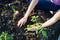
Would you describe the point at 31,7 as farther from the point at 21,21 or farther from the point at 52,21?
the point at 52,21

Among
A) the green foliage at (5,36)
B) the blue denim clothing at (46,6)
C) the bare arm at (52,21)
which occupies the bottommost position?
the green foliage at (5,36)

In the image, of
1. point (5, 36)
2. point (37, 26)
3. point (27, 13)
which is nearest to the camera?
point (5, 36)

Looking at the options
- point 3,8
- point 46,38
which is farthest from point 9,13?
point 46,38

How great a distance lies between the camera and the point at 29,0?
3.86 m

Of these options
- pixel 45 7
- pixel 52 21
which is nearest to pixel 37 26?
pixel 52 21

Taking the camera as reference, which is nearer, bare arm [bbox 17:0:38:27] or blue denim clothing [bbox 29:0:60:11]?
bare arm [bbox 17:0:38:27]

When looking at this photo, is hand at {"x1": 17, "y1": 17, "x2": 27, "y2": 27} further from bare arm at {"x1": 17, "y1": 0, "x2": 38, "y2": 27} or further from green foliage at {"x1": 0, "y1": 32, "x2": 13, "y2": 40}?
green foliage at {"x1": 0, "y1": 32, "x2": 13, "y2": 40}

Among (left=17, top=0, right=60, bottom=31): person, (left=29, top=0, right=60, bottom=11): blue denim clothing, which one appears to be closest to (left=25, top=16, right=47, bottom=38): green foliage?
(left=17, top=0, right=60, bottom=31): person

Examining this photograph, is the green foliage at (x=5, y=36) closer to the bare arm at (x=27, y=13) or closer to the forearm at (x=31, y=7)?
the bare arm at (x=27, y=13)

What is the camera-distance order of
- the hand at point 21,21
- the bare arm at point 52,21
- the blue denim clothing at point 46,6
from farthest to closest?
the blue denim clothing at point 46,6, the hand at point 21,21, the bare arm at point 52,21

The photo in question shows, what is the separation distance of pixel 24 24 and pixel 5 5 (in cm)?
51

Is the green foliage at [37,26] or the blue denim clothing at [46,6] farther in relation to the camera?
the blue denim clothing at [46,6]

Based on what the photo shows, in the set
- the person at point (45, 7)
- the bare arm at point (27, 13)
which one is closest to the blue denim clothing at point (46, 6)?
the person at point (45, 7)

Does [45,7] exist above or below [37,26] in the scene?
above
